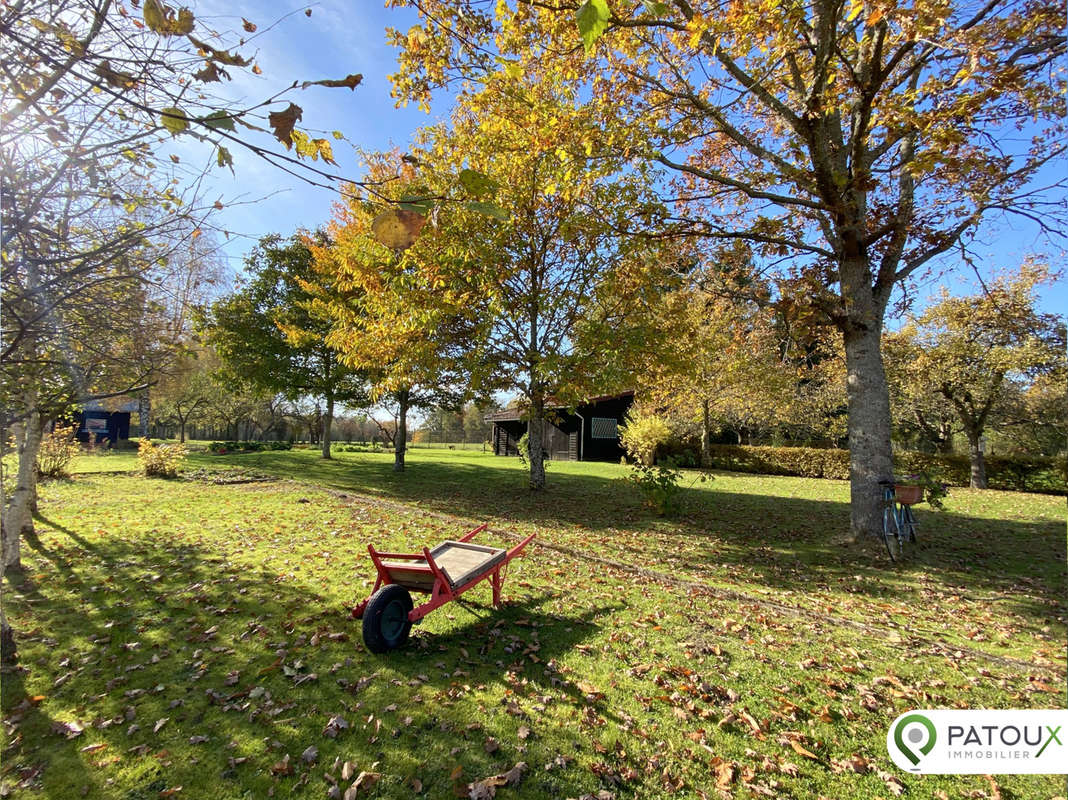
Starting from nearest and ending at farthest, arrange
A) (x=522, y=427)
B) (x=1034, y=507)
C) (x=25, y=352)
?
(x=25, y=352), (x=1034, y=507), (x=522, y=427)

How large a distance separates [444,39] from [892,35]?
628 cm

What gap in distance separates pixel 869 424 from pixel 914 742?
19.1 ft

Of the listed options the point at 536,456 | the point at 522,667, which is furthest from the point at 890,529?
the point at 536,456

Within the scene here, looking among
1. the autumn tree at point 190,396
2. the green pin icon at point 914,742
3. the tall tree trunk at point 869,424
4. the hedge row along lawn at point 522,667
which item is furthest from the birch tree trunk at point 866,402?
the autumn tree at point 190,396

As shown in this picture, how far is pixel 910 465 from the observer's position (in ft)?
61.5

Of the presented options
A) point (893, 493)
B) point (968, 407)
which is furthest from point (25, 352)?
point (968, 407)

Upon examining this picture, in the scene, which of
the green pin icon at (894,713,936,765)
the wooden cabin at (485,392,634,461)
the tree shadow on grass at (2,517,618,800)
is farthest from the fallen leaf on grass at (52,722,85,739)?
the wooden cabin at (485,392,634,461)

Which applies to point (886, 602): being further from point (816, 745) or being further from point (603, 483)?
point (603, 483)

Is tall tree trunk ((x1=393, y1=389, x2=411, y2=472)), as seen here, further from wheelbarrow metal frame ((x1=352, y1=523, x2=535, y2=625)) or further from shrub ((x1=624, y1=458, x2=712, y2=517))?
wheelbarrow metal frame ((x1=352, y1=523, x2=535, y2=625))

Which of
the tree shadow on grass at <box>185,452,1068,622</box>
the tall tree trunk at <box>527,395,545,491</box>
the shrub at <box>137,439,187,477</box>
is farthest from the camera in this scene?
the shrub at <box>137,439,187,477</box>

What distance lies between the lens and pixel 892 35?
21.1 feet

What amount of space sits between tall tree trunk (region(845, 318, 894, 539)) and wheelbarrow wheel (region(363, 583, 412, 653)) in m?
7.49

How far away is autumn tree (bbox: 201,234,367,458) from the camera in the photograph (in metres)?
18.9

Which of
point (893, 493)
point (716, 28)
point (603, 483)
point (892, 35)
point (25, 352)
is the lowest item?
point (603, 483)
